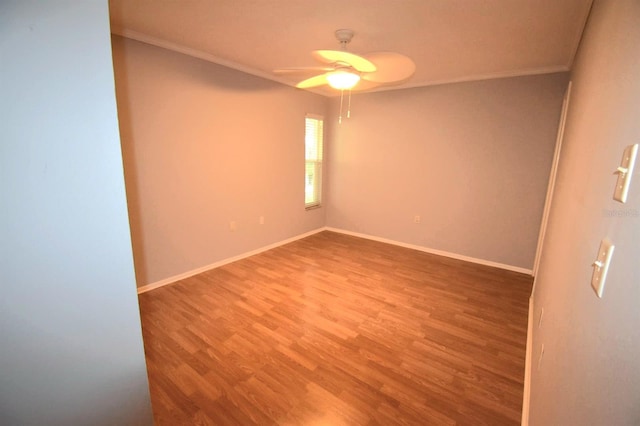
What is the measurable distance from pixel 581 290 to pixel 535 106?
10.4 feet

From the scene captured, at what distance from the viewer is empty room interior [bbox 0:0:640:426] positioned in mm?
624

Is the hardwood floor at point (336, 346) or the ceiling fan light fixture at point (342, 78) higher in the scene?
the ceiling fan light fixture at point (342, 78)

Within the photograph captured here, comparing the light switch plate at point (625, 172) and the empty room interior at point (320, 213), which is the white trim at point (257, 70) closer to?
the empty room interior at point (320, 213)

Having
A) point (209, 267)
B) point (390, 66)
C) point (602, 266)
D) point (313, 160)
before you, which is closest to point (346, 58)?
point (390, 66)

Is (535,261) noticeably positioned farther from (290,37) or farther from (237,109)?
(237,109)

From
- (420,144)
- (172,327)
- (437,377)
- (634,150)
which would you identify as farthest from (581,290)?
(420,144)

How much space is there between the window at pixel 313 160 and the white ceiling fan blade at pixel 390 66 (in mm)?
2259

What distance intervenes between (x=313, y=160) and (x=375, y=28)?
8.77ft

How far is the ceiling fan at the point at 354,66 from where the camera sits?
1.79 metres

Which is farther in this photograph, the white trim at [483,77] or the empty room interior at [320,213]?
the white trim at [483,77]

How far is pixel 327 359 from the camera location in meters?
1.89

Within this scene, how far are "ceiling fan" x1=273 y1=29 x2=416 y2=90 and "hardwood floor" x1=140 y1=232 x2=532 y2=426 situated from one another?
2038 mm

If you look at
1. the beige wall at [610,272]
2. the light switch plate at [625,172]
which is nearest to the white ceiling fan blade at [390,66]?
the beige wall at [610,272]

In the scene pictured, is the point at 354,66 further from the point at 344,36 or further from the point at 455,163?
the point at 455,163
